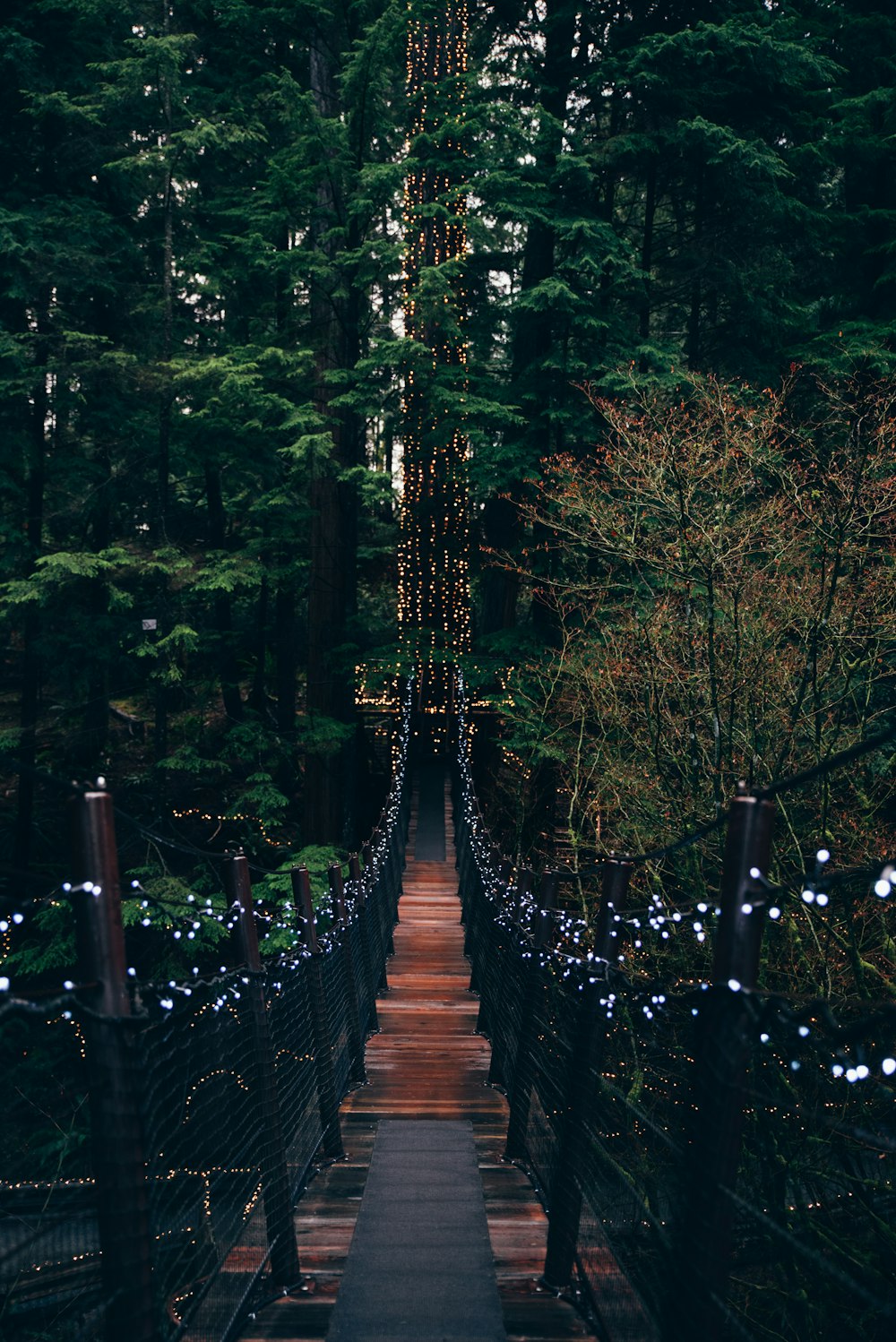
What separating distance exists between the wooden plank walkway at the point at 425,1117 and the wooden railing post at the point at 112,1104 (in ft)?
3.35

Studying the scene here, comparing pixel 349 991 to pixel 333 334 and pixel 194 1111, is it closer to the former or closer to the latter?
pixel 194 1111

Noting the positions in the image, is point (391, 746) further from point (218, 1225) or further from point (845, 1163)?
point (218, 1225)

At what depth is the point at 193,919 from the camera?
2.77 metres

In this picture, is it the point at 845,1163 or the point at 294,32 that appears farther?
the point at 294,32

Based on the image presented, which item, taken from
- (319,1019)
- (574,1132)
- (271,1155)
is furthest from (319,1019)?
(574,1132)

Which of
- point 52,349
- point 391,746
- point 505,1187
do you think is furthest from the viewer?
point 391,746

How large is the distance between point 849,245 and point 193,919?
541 inches

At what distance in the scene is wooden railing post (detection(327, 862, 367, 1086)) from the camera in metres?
4.91

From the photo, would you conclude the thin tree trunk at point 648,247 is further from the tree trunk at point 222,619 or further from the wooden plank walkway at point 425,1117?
the wooden plank walkway at point 425,1117

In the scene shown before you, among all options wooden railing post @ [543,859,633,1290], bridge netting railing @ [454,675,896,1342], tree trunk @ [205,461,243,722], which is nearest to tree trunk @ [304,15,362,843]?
tree trunk @ [205,461,243,722]

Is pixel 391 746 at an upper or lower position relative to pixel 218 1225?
lower

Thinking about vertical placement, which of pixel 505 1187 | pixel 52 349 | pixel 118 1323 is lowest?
pixel 505 1187

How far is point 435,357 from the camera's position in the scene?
48.0ft

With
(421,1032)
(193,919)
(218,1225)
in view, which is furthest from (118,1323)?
(421,1032)
